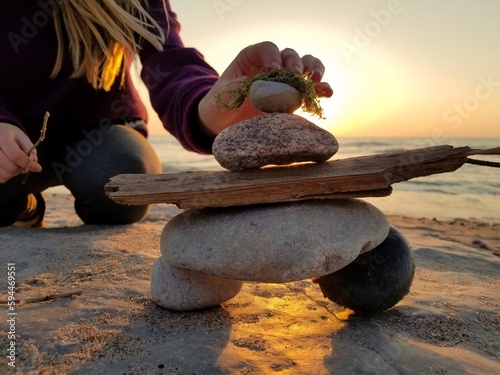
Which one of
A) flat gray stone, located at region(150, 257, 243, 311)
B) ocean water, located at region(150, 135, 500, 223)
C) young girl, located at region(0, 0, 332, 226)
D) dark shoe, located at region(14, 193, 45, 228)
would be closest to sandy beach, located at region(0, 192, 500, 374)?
flat gray stone, located at region(150, 257, 243, 311)

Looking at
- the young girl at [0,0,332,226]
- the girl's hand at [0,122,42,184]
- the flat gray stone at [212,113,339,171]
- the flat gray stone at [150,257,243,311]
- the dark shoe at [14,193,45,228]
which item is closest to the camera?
the flat gray stone at [212,113,339,171]

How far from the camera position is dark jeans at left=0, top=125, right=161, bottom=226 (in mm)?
4391

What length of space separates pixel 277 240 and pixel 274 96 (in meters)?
0.74

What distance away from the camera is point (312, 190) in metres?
2.04

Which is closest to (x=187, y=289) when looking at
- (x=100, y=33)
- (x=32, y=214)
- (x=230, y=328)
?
(x=230, y=328)

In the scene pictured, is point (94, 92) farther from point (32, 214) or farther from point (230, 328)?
point (230, 328)

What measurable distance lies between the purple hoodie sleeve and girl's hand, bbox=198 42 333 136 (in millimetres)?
193

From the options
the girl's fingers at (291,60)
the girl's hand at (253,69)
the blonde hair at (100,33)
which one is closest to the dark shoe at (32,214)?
the blonde hair at (100,33)

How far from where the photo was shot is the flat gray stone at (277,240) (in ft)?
6.23

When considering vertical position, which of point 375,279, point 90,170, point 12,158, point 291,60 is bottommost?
point 375,279

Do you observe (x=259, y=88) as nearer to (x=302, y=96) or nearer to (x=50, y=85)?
(x=302, y=96)

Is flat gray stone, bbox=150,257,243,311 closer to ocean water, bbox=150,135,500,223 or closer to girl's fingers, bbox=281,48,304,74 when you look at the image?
girl's fingers, bbox=281,48,304,74

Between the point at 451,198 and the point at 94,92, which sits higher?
the point at 94,92

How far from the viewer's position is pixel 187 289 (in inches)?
86.7
